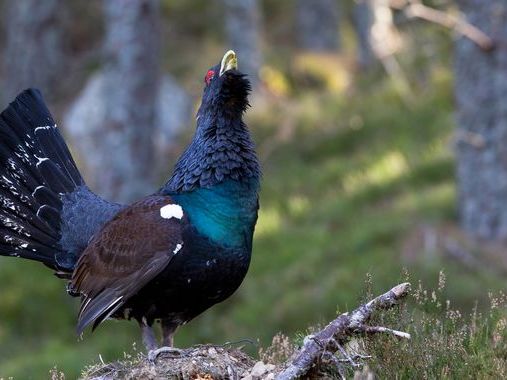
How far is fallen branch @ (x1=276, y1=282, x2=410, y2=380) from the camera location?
487cm

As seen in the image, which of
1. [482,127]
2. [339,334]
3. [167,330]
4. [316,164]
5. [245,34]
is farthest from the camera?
[245,34]

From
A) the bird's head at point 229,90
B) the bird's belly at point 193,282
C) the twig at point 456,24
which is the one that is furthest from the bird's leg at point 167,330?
the twig at point 456,24

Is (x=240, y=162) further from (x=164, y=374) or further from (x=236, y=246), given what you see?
(x=164, y=374)

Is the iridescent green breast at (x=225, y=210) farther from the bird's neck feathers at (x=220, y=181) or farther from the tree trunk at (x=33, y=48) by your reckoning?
the tree trunk at (x=33, y=48)

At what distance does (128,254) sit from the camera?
20.0 ft

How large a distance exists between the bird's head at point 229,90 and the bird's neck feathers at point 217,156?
14 mm

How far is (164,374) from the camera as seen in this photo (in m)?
5.11

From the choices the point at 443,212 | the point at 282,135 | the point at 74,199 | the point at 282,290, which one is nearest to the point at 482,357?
the point at 74,199

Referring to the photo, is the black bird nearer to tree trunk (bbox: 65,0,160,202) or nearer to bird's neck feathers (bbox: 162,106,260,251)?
bird's neck feathers (bbox: 162,106,260,251)

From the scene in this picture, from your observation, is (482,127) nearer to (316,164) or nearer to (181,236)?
(316,164)

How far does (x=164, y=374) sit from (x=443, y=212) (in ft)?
24.1

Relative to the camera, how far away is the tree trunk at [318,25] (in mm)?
22984

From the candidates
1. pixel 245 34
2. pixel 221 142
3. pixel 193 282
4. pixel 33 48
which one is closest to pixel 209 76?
pixel 221 142

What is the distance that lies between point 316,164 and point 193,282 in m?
9.64
